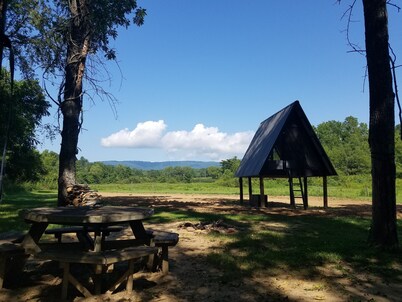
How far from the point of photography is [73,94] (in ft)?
48.1

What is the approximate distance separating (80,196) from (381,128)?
10.4 m

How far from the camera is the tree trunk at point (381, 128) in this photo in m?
7.38

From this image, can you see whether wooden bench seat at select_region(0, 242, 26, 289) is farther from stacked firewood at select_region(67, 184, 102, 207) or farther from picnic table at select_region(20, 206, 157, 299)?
stacked firewood at select_region(67, 184, 102, 207)

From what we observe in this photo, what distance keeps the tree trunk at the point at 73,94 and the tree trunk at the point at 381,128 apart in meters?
10.5

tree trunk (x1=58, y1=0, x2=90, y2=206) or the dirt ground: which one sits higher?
tree trunk (x1=58, y1=0, x2=90, y2=206)

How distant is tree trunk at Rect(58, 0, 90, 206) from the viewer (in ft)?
46.2

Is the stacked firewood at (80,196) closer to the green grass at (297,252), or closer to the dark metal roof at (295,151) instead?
the green grass at (297,252)

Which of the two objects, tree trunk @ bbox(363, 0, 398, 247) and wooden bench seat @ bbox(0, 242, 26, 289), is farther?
tree trunk @ bbox(363, 0, 398, 247)

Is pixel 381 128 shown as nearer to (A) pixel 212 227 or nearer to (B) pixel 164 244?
(B) pixel 164 244

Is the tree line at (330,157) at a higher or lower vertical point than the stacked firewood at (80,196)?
higher

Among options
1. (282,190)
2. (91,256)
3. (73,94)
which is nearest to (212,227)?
(91,256)

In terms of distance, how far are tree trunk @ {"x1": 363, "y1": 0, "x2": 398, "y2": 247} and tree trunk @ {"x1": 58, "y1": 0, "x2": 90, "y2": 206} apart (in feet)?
34.6

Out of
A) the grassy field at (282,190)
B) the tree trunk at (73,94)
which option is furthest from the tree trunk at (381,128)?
the grassy field at (282,190)

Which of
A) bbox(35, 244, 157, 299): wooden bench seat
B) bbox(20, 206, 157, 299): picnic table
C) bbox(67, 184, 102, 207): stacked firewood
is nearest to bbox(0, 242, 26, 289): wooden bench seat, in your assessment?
bbox(20, 206, 157, 299): picnic table
